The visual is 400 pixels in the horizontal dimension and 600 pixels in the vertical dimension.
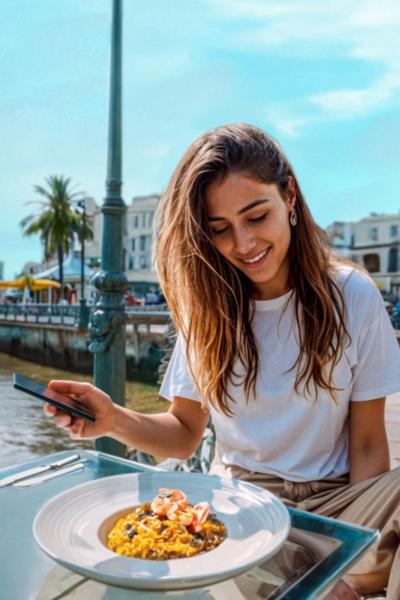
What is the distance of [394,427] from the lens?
4.91m

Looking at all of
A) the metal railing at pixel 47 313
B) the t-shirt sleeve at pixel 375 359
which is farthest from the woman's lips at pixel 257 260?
the metal railing at pixel 47 313

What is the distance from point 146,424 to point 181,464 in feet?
6.97

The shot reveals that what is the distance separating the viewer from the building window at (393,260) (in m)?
44.1

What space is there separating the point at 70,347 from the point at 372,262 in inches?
1187

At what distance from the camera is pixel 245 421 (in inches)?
68.6

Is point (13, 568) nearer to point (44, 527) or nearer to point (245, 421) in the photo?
point (44, 527)

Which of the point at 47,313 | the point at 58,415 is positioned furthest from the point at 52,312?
the point at 58,415

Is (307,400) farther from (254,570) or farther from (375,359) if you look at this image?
(254,570)

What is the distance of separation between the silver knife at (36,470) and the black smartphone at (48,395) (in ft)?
0.87

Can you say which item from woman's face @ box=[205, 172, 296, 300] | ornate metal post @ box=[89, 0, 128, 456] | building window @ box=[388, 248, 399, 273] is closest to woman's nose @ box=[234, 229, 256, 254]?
woman's face @ box=[205, 172, 296, 300]

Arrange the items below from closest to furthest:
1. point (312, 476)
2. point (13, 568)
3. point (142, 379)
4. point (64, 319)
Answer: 1. point (13, 568)
2. point (312, 476)
3. point (142, 379)
4. point (64, 319)

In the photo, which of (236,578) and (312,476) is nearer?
(236,578)

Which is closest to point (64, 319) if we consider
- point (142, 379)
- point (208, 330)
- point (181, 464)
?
point (142, 379)

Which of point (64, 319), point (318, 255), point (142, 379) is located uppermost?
point (318, 255)
